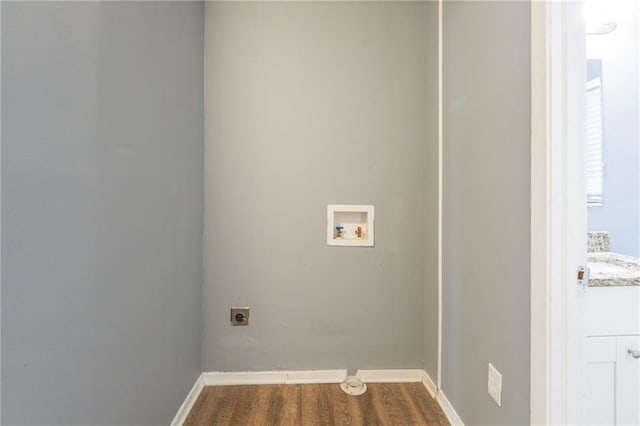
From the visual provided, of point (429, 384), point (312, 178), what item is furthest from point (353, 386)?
point (312, 178)

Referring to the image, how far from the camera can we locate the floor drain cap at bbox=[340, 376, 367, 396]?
5.39 feet

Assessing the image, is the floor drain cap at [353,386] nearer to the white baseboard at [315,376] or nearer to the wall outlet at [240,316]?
the white baseboard at [315,376]

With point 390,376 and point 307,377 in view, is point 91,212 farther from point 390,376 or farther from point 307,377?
point 390,376

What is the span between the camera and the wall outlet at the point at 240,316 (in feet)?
5.66

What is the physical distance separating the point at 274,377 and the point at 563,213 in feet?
5.45

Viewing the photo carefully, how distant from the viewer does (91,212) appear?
0.81 m

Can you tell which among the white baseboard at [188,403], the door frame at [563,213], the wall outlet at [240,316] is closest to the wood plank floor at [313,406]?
the white baseboard at [188,403]

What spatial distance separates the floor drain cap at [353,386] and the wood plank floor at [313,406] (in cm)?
3

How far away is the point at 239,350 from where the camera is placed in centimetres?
173

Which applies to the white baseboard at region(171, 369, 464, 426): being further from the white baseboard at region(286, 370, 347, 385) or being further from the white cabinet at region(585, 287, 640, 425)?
the white cabinet at region(585, 287, 640, 425)

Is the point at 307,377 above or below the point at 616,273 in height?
below

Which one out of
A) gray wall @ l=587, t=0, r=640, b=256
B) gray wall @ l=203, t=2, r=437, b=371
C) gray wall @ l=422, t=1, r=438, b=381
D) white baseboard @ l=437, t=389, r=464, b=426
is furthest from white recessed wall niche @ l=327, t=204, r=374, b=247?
gray wall @ l=587, t=0, r=640, b=256

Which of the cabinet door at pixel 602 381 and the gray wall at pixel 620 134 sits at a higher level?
the gray wall at pixel 620 134

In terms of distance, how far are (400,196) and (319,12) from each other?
1.23 metres
